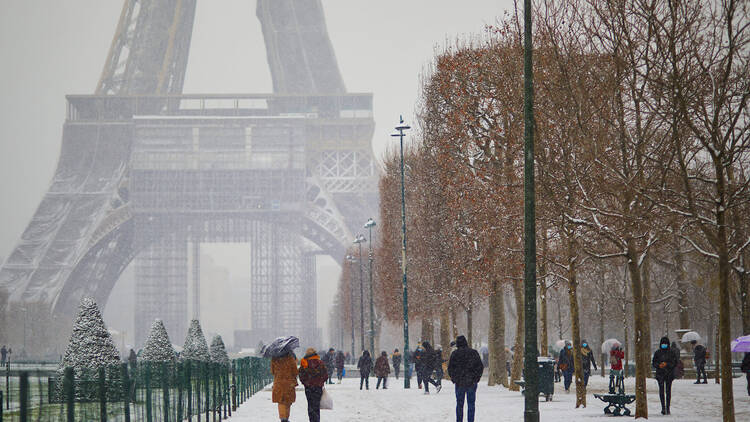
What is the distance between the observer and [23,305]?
104188mm

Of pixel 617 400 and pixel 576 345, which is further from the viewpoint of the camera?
pixel 576 345

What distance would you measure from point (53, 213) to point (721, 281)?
98.4 meters

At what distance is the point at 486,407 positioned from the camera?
2488 cm

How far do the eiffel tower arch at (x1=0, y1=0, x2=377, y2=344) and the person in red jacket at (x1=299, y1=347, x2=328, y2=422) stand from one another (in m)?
93.3

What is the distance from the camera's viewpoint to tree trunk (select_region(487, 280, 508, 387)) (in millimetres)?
34688

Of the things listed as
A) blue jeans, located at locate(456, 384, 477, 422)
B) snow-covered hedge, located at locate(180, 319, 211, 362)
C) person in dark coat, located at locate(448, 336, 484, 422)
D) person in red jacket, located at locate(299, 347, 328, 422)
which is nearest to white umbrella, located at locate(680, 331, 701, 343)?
snow-covered hedge, located at locate(180, 319, 211, 362)

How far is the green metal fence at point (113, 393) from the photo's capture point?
1098 centimetres

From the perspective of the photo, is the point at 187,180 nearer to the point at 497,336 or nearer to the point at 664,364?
the point at 497,336

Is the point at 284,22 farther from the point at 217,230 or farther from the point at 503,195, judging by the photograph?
the point at 503,195

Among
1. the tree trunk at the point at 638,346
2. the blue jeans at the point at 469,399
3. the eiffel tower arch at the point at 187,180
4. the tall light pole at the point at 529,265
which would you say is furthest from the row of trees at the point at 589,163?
the eiffel tower arch at the point at 187,180

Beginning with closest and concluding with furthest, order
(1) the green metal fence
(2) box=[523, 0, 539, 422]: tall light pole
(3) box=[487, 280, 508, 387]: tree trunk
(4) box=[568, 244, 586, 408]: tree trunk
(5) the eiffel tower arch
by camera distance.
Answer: (1) the green metal fence → (2) box=[523, 0, 539, 422]: tall light pole → (4) box=[568, 244, 586, 408]: tree trunk → (3) box=[487, 280, 508, 387]: tree trunk → (5) the eiffel tower arch

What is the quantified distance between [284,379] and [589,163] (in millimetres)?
7606

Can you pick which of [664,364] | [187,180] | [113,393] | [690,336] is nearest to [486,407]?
[664,364]

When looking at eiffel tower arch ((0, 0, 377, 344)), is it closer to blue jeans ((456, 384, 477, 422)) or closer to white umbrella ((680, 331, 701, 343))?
white umbrella ((680, 331, 701, 343))
